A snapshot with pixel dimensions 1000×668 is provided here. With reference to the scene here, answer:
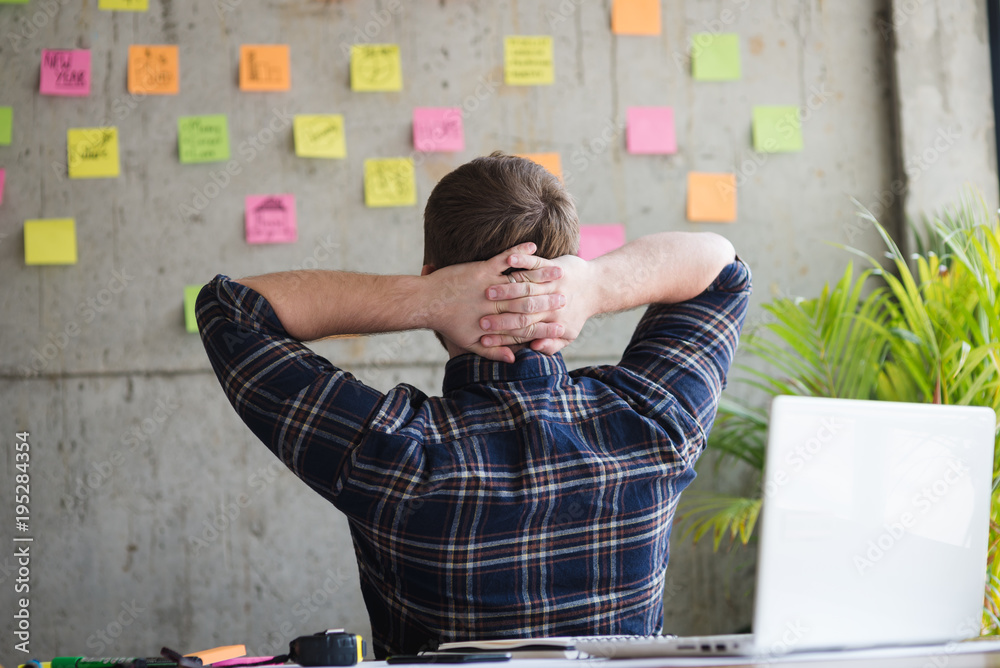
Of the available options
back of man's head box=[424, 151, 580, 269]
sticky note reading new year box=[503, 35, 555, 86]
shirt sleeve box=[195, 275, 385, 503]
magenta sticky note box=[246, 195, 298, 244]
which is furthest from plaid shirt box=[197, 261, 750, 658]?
sticky note reading new year box=[503, 35, 555, 86]

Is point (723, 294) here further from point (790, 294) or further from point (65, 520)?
point (65, 520)

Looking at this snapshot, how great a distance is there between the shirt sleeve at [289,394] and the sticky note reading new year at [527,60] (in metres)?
1.38

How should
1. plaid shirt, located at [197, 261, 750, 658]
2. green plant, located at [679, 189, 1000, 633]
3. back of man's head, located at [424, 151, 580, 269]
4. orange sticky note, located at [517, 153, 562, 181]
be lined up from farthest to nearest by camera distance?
orange sticky note, located at [517, 153, 562, 181] < green plant, located at [679, 189, 1000, 633] < back of man's head, located at [424, 151, 580, 269] < plaid shirt, located at [197, 261, 750, 658]

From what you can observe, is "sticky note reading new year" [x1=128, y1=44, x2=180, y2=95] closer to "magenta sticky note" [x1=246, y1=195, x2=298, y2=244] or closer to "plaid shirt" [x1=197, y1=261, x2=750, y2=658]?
"magenta sticky note" [x1=246, y1=195, x2=298, y2=244]

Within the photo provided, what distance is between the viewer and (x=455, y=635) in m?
0.87

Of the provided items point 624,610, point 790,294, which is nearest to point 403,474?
point 624,610

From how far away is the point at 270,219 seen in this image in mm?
2023

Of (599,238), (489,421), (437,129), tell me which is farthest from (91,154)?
(489,421)

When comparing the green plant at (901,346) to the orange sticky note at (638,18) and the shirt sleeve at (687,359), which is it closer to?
the shirt sleeve at (687,359)

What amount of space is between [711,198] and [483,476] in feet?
4.98

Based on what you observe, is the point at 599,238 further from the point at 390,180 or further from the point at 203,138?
the point at 203,138

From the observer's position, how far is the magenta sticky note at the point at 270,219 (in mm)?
2020

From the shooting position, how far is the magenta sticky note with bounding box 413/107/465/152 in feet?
6.75

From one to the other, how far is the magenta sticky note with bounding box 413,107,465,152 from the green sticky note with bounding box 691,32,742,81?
0.68m
